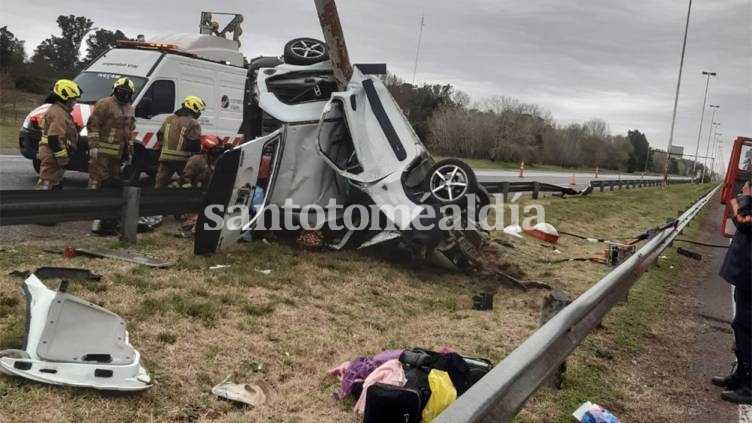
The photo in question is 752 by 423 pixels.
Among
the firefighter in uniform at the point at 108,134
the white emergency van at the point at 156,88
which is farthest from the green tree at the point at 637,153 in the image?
the firefighter in uniform at the point at 108,134

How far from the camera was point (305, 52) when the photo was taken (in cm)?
737

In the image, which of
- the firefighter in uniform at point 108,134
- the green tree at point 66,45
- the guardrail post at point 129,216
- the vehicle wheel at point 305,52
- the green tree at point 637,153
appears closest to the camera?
the guardrail post at point 129,216

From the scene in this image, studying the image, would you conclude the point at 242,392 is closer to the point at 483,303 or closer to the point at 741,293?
the point at 483,303

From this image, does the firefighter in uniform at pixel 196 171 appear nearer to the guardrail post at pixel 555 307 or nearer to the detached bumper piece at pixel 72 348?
the detached bumper piece at pixel 72 348

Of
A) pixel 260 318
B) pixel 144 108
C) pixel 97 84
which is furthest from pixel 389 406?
pixel 97 84

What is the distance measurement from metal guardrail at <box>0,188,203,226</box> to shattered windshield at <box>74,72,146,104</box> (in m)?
4.33

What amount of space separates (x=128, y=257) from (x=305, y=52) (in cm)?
332

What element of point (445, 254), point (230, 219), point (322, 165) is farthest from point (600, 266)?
point (230, 219)

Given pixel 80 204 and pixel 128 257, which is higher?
pixel 80 204

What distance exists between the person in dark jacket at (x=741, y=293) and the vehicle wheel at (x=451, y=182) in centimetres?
271

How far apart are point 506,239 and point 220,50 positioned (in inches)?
297

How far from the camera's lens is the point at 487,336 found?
4508 mm

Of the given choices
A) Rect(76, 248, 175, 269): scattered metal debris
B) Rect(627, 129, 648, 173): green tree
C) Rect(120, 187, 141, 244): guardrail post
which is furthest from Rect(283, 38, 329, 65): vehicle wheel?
Rect(627, 129, 648, 173): green tree

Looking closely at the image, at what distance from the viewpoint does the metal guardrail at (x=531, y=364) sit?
2070 millimetres
